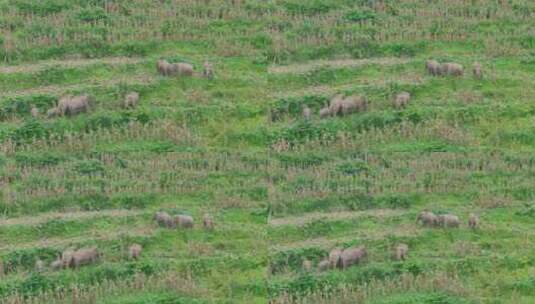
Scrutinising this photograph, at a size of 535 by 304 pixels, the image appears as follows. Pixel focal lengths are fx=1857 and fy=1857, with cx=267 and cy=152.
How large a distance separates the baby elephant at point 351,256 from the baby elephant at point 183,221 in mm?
2718

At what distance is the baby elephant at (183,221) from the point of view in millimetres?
32344

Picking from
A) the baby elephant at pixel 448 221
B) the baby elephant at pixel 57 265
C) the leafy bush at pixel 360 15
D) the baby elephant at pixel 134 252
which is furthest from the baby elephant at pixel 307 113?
the baby elephant at pixel 57 265

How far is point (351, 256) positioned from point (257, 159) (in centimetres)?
241

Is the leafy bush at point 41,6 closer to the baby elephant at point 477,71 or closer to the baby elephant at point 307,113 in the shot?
the baby elephant at point 307,113

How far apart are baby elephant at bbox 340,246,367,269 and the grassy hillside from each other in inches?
9.9

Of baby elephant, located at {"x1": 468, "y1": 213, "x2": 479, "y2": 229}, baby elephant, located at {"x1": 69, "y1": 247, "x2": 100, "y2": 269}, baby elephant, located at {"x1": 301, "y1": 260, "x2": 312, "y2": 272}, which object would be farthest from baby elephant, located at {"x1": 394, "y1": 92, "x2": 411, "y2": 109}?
baby elephant, located at {"x1": 69, "y1": 247, "x2": 100, "y2": 269}

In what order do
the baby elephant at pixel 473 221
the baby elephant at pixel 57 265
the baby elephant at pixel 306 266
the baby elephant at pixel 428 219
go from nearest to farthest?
1. the baby elephant at pixel 57 265
2. the baby elephant at pixel 306 266
3. the baby elephant at pixel 428 219
4. the baby elephant at pixel 473 221

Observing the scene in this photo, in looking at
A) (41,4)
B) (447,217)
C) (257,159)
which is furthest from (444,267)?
(41,4)

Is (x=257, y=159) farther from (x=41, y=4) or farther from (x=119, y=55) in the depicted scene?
(x=41, y=4)

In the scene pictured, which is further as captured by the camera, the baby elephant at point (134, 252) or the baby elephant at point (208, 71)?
the baby elephant at point (208, 71)

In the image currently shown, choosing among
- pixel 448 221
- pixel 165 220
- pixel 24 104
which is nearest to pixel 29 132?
pixel 24 104

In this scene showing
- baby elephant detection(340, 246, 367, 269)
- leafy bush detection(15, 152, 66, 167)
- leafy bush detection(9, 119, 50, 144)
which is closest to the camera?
baby elephant detection(340, 246, 367, 269)

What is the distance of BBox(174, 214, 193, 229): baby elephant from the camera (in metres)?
32.3

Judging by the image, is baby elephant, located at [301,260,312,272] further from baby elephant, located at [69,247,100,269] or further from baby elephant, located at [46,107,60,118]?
baby elephant, located at [46,107,60,118]
